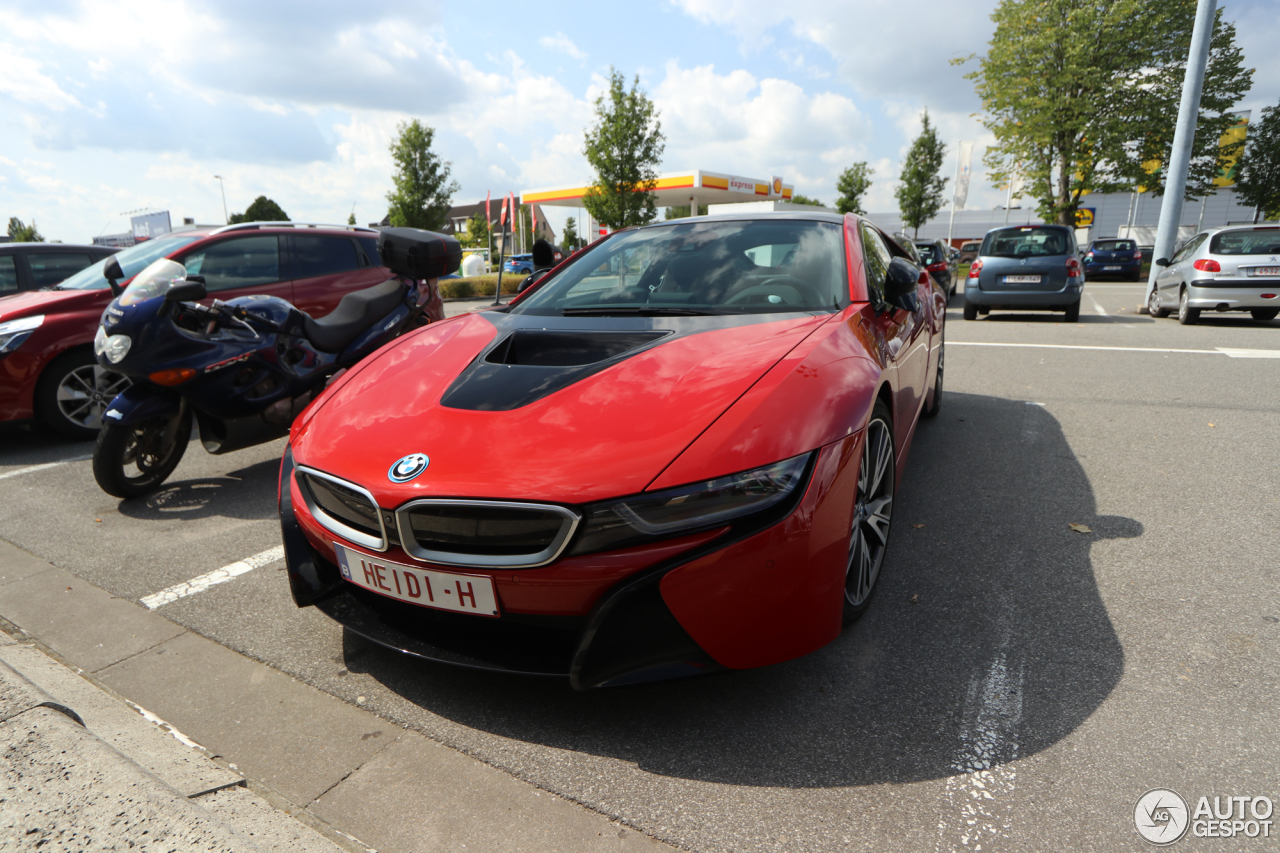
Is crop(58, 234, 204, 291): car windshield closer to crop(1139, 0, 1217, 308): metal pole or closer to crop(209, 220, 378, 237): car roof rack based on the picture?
crop(209, 220, 378, 237): car roof rack

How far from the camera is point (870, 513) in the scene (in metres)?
2.51

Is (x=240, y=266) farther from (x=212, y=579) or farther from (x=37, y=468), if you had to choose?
(x=212, y=579)

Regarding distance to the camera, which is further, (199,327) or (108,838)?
(199,327)

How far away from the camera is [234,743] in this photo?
2.04 meters

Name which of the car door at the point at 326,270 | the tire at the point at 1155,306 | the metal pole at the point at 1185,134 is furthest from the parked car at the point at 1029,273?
the car door at the point at 326,270

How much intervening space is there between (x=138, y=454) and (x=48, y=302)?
7.71ft

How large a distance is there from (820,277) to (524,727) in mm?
1989

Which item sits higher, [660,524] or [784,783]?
[660,524]

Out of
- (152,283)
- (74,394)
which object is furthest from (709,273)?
(74,394)

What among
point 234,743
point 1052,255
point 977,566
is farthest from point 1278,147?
point 234,743

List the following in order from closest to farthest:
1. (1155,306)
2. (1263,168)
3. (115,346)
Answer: (115,346) < (1155,306) < (1263,168)

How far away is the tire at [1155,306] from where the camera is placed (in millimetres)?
11958

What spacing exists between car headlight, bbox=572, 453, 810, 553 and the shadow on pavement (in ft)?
1.24

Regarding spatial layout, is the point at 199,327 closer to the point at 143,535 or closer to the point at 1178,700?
the point at 143,535
